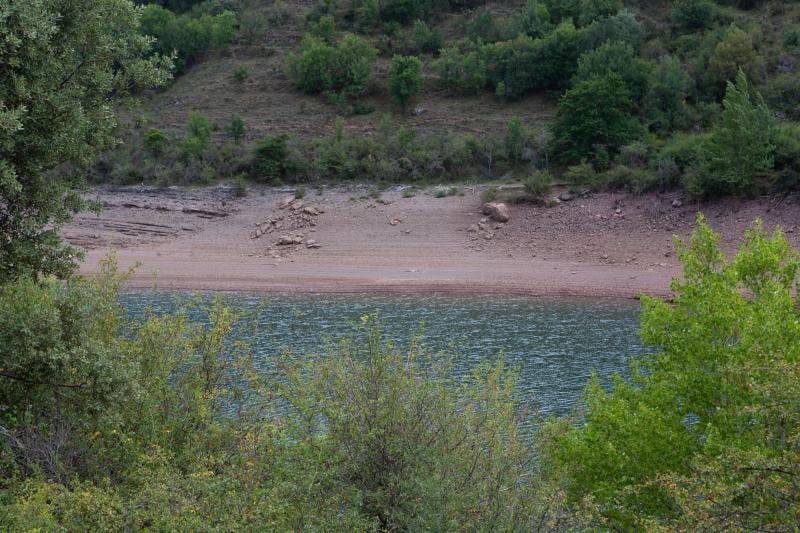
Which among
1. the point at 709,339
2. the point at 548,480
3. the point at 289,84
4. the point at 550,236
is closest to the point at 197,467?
the point at 548,480

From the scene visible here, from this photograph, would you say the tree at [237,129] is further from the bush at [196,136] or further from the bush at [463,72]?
the bush at [463,72]

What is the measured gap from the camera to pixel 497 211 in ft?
164

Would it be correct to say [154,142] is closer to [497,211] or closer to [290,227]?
[290,227]

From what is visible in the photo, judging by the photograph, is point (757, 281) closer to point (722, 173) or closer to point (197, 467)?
point (197, 467)

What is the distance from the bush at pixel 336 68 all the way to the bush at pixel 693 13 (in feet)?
80.6

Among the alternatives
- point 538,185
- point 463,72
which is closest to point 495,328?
point 538,185

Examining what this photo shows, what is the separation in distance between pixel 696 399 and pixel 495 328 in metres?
20.1

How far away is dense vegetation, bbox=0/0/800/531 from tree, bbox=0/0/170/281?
0.04 metres

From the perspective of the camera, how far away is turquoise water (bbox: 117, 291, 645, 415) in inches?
1030

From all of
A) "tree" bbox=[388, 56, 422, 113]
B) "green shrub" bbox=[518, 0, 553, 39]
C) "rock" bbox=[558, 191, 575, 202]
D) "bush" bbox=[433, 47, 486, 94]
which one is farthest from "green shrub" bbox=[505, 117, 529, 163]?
"green shrub" bbox=[518, 0, 553, 39]

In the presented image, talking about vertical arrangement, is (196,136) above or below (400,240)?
above

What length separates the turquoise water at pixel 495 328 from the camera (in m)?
26.2

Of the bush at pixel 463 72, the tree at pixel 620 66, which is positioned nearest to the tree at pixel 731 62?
the tree at pixel 620 66

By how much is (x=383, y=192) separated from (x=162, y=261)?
46.6 feet
